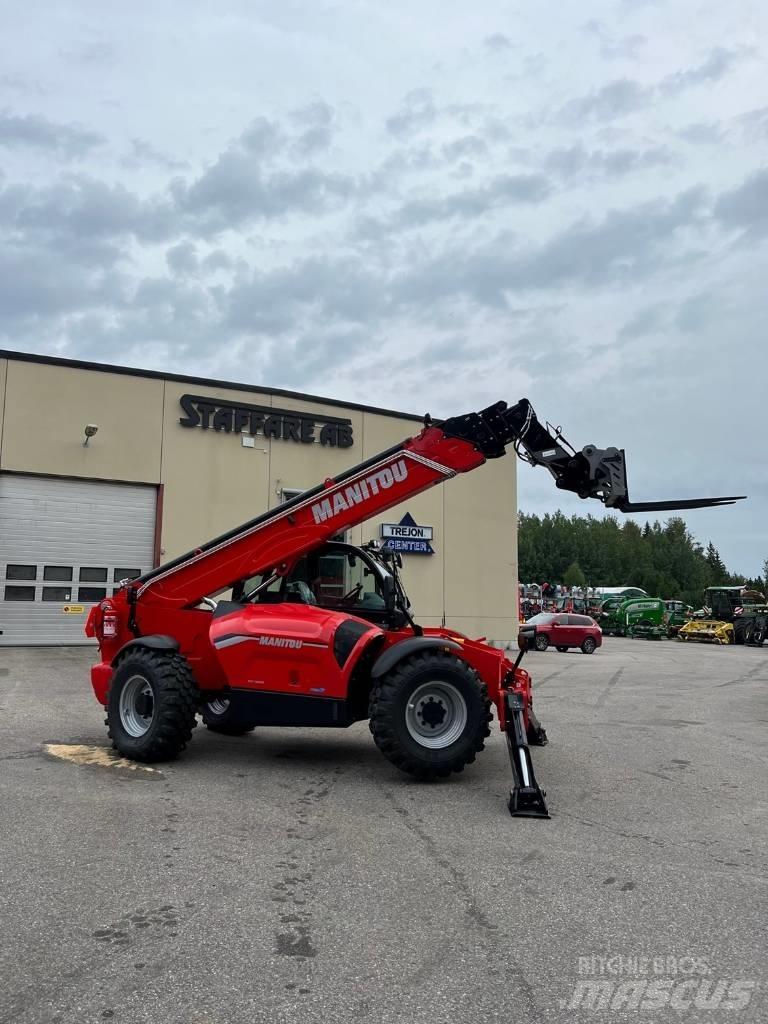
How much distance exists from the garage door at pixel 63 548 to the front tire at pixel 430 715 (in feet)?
46.9

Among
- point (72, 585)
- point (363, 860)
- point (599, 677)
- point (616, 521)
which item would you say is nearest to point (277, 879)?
point (363, 860)

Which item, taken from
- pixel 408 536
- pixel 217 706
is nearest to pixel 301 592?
pixel 217 706

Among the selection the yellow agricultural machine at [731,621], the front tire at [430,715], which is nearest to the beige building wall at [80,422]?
the front tire at [430,715]

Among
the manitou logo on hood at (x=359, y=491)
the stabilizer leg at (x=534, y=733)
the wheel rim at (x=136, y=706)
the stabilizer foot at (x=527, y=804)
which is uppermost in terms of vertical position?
the manitou logo on hood at (x=359, y=491)

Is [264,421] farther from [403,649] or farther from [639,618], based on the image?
A: [639,618]

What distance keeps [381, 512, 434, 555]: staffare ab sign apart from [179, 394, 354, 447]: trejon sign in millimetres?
2637

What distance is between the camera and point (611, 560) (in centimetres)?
10731

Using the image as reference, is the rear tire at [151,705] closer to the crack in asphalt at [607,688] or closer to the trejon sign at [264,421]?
the crack in asphalt at [607,688]

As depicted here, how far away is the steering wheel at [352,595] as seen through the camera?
316 inches

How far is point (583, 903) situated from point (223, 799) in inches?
123

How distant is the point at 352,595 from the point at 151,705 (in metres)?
2.17

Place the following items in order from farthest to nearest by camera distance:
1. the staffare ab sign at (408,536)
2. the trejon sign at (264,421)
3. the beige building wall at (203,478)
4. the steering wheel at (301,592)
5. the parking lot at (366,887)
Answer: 1. the staffare ab sign at (408,536)
2. the trejon sign at (264,421)
3. the beige building wall at (203,478)
4. the steering wheel at (301,592)
5. the parking lot at (366,887)

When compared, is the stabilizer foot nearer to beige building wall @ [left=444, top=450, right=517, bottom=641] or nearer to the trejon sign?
the trejon sign

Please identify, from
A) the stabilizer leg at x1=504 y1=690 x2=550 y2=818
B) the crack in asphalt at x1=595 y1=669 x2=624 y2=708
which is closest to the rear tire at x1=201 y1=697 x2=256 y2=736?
the stabilizer leg at x1=504 y1=690 x2=550 y2=818
